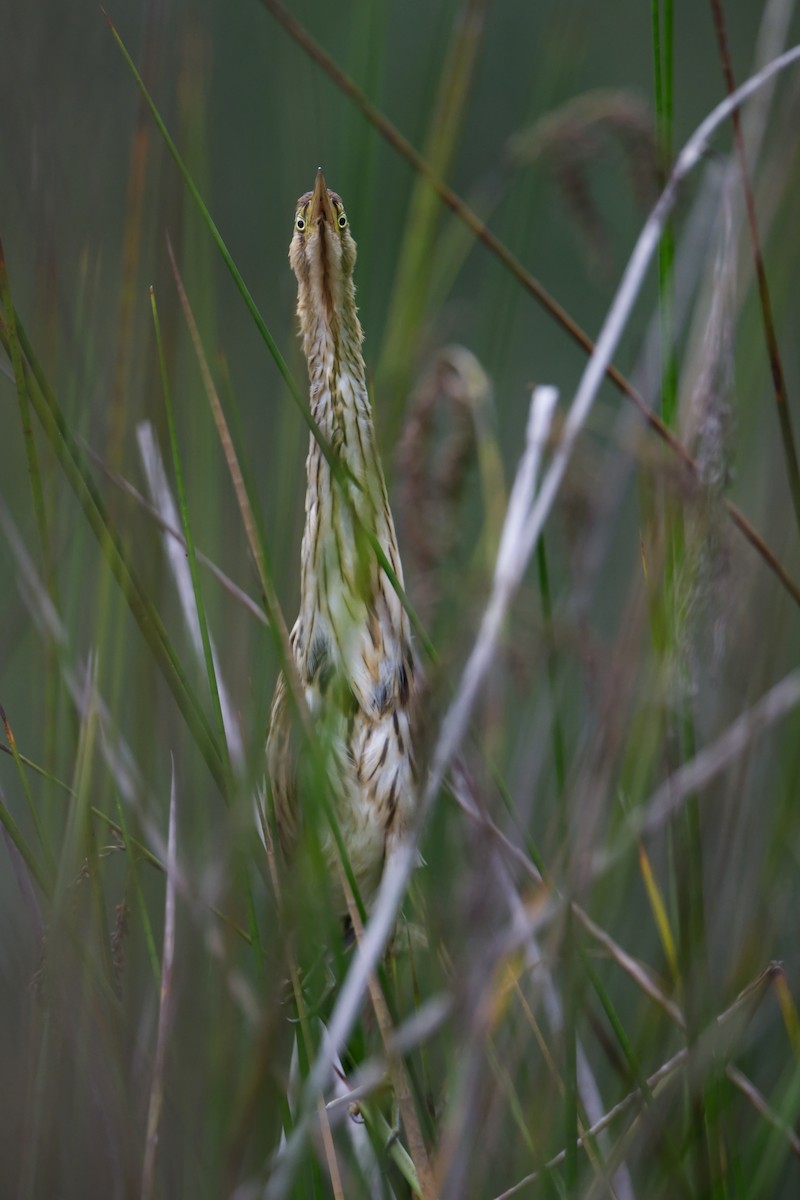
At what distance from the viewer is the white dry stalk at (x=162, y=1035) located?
3.31 feet

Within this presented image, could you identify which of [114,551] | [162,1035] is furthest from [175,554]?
[162,1035]

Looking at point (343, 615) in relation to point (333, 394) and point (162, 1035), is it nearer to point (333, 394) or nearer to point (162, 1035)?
point (333, 394)

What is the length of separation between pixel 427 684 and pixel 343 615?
0.64 meters

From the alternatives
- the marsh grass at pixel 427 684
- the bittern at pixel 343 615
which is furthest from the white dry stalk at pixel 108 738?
the bittern at pixel 343 615

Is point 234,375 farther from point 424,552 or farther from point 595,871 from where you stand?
point 595,871

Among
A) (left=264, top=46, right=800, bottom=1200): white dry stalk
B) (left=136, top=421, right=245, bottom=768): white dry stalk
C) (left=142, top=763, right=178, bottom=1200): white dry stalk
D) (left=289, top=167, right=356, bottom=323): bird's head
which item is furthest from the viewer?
(left=289, top=167, right=356, bottom=323): bird's head

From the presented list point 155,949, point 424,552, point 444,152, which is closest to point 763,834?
point 424,552

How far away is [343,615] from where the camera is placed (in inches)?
57.9

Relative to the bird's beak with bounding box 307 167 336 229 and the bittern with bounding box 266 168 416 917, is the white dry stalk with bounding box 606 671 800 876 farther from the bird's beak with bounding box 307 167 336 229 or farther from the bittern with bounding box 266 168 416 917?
the bird's beak with bounding box 307 167 336 229

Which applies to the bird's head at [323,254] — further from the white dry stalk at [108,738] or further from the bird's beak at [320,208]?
the white dry stalk at [108,738]

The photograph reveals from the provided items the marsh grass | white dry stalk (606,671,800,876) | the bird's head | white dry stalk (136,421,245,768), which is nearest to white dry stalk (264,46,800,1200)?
the marsh grass

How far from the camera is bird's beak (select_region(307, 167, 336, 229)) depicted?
1436 millimetres

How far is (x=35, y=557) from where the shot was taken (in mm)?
1364

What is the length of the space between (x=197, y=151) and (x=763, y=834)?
899 millimetres
